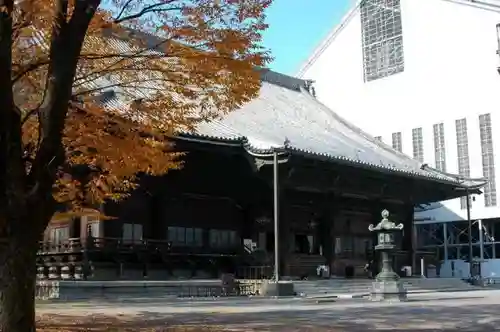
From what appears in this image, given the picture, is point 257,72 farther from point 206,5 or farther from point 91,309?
point 91,309

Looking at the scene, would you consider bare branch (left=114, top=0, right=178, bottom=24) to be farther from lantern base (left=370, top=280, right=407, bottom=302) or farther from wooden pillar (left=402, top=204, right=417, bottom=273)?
wooden pillar (left=402, top=204, right=417, bottom=273)

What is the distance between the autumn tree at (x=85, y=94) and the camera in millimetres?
7680

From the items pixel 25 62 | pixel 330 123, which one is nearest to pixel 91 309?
pixel 25 62

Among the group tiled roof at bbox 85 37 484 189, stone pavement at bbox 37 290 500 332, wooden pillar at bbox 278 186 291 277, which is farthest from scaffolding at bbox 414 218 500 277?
stone pavement at bbox 37 290 500 332

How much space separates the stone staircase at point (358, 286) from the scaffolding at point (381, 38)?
23.0 metres

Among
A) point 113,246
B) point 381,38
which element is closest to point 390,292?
point 113,246

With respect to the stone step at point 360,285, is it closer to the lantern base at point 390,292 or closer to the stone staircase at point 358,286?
the stone staircase at point 358,286

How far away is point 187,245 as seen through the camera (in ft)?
90.5

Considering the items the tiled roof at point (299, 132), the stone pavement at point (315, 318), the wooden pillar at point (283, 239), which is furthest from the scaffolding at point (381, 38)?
the stone pavement at point (315, 318)

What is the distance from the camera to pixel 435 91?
4909 cm

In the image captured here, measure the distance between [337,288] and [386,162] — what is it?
1033cm

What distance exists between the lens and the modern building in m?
46.4

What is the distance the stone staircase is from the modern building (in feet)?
46.8

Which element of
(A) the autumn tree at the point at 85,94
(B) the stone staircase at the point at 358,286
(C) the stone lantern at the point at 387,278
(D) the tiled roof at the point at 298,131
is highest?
(D) the tiled roof at the point at 298,131
